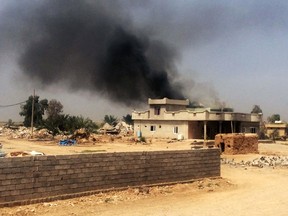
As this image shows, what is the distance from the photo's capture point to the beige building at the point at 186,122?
47.1 metres

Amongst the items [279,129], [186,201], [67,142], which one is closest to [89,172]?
[186,201]

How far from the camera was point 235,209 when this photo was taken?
11562mm

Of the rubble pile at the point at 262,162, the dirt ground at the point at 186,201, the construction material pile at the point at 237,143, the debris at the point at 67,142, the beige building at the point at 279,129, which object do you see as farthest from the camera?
the beige building at the point at 279,129

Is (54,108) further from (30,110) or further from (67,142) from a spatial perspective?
(67,142)

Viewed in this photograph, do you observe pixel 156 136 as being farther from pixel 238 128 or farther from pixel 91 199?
pixel 91 199

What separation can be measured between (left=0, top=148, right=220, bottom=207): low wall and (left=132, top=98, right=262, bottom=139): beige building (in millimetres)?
30269

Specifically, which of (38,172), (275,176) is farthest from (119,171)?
(275,176)

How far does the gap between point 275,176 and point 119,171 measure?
32.0 feet

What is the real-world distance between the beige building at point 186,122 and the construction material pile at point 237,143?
49.4 feet

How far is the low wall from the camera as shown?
10391 mm

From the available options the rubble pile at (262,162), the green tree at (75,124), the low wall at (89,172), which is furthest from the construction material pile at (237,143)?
the green tree at (75,124)

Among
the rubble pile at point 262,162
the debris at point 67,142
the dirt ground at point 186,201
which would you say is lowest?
the dirt ground at point 186,201

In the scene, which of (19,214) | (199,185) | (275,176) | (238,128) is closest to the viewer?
(19,214)

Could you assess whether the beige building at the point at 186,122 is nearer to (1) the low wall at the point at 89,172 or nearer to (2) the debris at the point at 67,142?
(2) the debris at the point at 67,142
